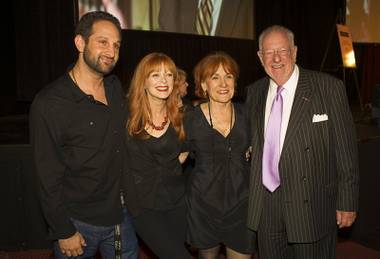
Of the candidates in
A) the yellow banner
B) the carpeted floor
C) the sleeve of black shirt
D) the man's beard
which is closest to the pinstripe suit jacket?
the man's beard

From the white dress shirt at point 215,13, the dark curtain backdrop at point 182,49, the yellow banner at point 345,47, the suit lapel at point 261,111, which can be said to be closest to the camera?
the suit lapel at point 261,111

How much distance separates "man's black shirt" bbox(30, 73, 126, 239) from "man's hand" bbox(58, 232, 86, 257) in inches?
1.6

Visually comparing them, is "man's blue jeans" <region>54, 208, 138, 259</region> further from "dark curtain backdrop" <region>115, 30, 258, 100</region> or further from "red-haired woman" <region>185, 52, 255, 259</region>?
"dark curtain backdrop" <region>115, 30, 258, 100</region>

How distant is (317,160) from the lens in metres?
2.22

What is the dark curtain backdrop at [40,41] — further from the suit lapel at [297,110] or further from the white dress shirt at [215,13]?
the suit lapel at [297,110]

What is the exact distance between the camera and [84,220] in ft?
7.02

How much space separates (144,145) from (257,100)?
0.77 meters

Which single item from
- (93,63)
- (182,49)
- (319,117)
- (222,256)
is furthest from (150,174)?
(182,49)

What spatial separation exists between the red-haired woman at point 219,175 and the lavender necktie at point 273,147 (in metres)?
0.22

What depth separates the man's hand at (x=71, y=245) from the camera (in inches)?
78.5

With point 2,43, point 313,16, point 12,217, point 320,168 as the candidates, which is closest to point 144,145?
point 320,168

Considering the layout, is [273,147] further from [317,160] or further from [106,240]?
[106,240]

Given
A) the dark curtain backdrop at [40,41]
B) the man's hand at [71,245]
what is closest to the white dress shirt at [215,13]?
the dark curtain backdrop at [40,41]

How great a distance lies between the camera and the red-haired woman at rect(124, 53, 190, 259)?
229 centimetres
